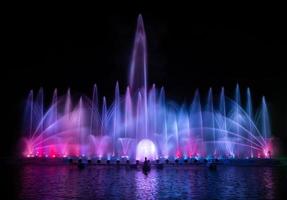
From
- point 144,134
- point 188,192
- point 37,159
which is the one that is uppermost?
point 144,134

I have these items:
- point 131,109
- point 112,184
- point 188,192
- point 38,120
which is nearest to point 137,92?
point 131,109

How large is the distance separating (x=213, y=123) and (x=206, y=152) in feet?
15.2

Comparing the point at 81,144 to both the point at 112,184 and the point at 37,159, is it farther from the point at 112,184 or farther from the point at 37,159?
the point at 112,184

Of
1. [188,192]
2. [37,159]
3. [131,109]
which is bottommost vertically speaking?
[188,192]

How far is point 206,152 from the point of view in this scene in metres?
56.7

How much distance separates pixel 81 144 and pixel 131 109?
387 inches

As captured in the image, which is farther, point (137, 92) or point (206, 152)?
point (206, 152)

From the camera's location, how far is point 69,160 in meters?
44.4

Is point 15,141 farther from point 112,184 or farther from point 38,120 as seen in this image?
point 112,184

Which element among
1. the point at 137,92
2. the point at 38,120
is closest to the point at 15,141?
the point at 38,120

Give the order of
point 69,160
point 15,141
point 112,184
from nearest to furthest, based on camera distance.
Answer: point 112,184 < point 69,160 < point 15,141

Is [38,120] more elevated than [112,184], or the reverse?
[38,120]

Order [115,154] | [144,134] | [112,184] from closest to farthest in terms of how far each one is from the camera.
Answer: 1. [112,184]
2. [144,134]
3. [115,154]

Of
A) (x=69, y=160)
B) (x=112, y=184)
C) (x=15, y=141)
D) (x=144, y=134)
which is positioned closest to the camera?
(x=112, y=184)
